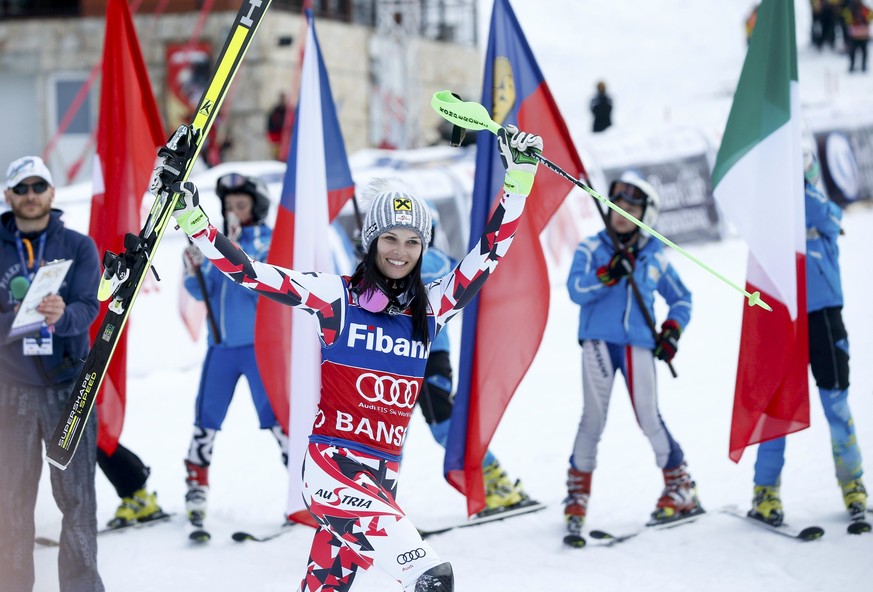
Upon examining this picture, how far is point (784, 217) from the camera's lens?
5.86m

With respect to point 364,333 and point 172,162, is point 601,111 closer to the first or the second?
point 364,333

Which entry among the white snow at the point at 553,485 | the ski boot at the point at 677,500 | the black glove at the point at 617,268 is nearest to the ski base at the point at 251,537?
the white snow at the point at 553,485

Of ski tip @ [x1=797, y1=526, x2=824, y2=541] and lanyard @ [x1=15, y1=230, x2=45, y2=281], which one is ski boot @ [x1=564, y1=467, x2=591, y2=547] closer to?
ski tip @ [x1=797, y1=526, x2=824, y2=541]

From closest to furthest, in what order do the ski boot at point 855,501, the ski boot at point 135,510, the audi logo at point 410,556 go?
the audi logo at point 410,556 < the ski boot at point 855,501 < the ski boot at point 135,510

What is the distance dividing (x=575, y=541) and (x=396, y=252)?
8.58ft

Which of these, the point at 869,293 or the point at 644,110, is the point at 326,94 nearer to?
the point at 869,293

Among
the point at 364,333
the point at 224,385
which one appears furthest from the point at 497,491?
the point at 364,333

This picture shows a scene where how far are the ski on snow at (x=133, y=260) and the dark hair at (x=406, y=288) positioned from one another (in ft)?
2.42

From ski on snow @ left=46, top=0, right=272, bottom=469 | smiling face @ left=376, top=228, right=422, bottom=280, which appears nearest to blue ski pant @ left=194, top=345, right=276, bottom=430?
ski on snow @ left=46, top=0, right=272, bottom=469

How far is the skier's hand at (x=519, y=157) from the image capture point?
4301 mm

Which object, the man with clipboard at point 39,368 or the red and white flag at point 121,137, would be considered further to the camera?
the red and white flag at point 121,137

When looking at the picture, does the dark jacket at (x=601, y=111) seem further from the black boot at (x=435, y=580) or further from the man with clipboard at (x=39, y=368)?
the black boot at (x=435, y=580)

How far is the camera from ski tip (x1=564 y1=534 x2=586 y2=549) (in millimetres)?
6102

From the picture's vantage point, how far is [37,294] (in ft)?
16.8
